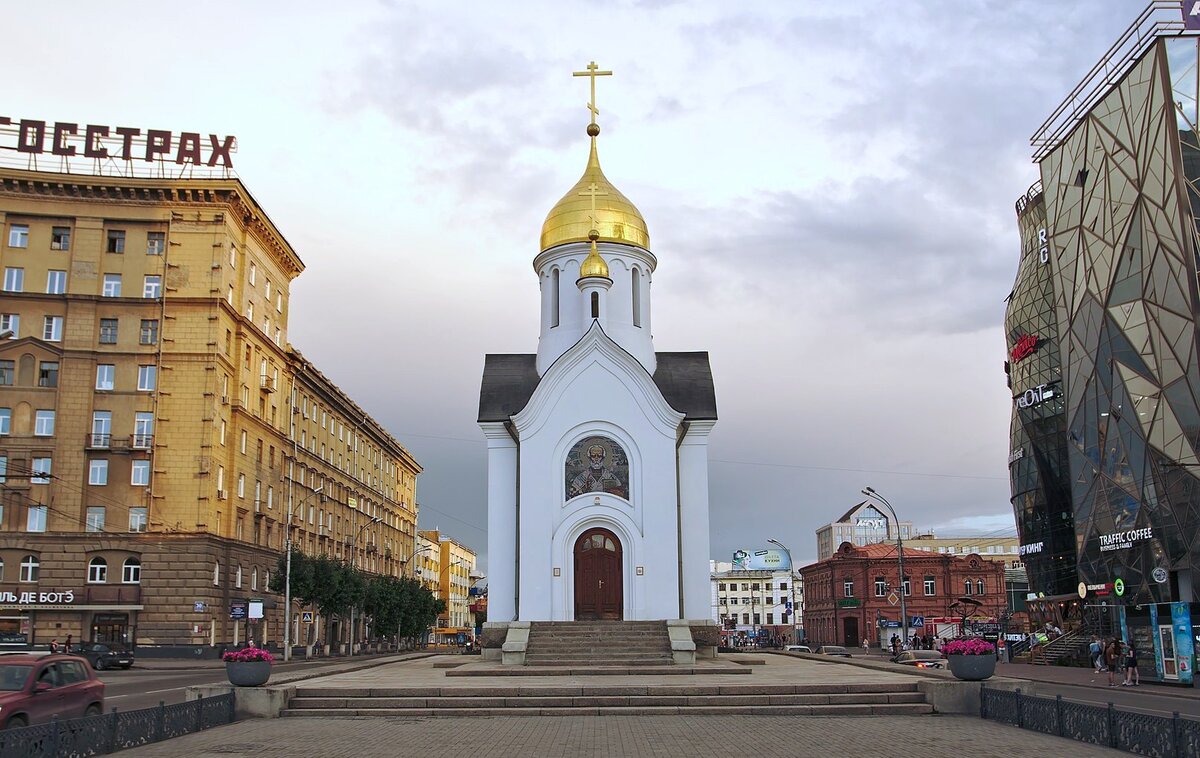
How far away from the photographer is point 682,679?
23.8m

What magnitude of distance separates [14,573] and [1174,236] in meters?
47.9

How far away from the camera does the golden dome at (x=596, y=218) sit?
39281 mm

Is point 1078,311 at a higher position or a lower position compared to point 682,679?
higher

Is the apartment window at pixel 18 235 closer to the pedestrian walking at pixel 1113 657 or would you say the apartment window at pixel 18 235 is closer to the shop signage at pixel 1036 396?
the pedestrian walking at pixel 1113 657

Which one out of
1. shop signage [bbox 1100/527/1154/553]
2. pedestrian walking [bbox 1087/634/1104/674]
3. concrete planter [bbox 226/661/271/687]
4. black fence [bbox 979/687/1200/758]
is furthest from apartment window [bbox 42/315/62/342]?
shop signage [bbox 1100/527/1154/553]

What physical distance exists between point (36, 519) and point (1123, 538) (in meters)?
45.5

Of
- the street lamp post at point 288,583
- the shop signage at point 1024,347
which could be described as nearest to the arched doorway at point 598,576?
the street lamp post at point 288,583

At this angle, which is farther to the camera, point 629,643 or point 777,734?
point 629,643

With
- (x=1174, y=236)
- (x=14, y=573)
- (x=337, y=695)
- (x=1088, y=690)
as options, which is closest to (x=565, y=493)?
(x=337, y=695)

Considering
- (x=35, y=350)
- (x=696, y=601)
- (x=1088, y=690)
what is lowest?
(x=1088, y=690)

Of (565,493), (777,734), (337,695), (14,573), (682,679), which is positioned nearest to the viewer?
(777,734)

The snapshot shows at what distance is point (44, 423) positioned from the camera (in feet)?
150

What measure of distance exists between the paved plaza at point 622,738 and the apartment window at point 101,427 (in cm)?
3100

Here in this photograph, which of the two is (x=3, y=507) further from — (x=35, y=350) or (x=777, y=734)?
(x=777, y=734)
